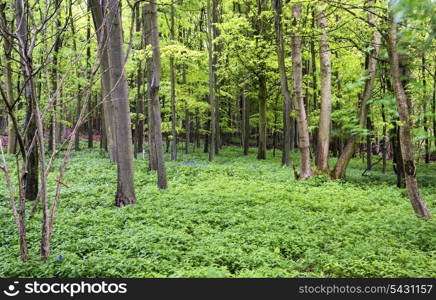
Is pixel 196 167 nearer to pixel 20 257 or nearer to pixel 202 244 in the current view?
pixel 202 244

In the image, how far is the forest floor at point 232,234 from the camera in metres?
4.57

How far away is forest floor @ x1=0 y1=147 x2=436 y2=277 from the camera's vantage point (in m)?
4.57

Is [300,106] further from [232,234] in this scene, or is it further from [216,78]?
[216,78]

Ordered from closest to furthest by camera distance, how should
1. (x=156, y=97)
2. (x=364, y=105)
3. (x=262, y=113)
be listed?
(x=156, y=97)
(x=364, y=105)
(x=262, y=113)

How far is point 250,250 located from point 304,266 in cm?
87

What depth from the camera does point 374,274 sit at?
4.56 meters

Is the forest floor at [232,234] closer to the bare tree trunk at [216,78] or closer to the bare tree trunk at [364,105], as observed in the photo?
the bare tree trunk at [364,105]

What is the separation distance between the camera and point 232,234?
6062 mm

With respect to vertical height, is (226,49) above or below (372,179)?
above

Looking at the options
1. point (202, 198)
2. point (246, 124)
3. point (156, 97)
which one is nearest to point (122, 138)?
point (156, 97)

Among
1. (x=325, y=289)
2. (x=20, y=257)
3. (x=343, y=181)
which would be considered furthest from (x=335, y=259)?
(x=343, y=181)

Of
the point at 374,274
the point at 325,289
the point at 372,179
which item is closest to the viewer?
the point at 325,289

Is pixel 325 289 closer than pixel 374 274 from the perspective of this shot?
Yes

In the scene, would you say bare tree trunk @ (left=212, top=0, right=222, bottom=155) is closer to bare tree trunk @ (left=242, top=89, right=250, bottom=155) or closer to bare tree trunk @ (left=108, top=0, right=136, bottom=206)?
bare tree trunk @ (left=242, top=89, right=250, bottom=155)
